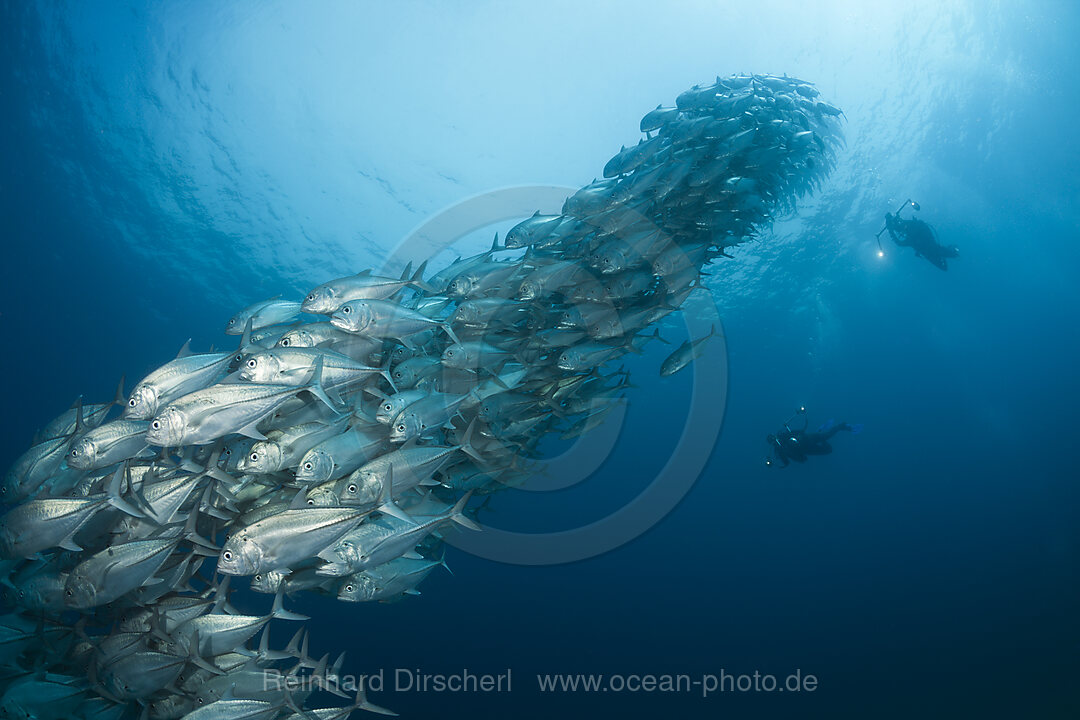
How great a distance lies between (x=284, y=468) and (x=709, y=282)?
2364 cm

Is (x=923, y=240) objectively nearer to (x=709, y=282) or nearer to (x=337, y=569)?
(x=709, y=282)

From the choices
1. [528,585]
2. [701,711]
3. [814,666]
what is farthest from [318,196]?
[814,666]

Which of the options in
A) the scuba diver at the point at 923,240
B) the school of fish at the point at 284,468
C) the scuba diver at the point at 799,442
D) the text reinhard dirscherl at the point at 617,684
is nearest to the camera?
the school of fish at the point at 284,468

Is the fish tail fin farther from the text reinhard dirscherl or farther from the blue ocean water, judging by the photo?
the text reinhard dirscherl

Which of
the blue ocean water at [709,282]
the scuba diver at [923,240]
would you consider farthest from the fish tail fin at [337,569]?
the scuba diver at [923,240]

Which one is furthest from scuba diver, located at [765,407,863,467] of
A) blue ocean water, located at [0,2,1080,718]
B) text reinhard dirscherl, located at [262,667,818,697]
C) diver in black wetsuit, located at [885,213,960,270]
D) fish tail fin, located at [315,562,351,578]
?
fish tail fin, located at [315,562,351,578]

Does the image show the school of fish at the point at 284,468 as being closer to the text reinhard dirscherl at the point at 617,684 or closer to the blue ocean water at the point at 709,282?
the blue ocean water at the point at 709,282

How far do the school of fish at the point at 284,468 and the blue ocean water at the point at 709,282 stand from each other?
2.11 metres

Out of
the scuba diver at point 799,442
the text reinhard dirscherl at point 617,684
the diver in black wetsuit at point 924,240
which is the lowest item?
the text reinhard dirscherl at point 617,684

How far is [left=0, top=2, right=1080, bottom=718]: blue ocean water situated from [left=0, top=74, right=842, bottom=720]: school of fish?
2112 mm

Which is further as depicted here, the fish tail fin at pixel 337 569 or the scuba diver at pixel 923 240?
the scuba diver at pixel 923 240

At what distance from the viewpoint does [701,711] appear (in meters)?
23.4

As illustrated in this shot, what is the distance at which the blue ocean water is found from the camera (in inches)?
653

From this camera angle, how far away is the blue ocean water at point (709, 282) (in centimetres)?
1659
